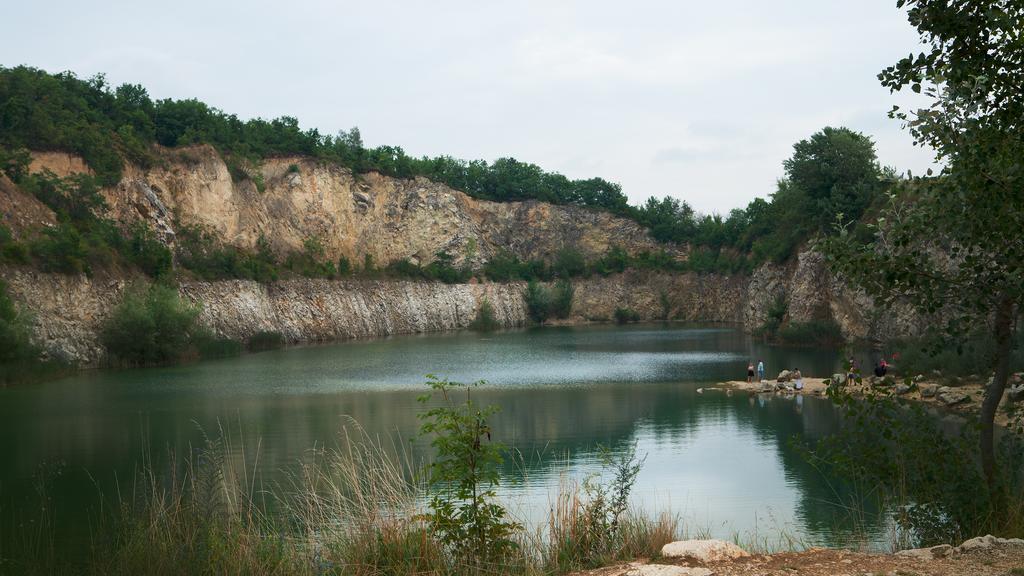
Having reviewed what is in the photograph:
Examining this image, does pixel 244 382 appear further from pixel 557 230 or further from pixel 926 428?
pixel 557 230

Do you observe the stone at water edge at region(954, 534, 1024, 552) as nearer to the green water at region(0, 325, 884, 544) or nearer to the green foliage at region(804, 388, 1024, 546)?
the green foliage at region(804, 388, 1024, 546)

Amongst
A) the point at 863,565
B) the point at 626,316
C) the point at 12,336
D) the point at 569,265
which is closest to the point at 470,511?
the point at 863,565

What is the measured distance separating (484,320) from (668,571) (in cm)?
8264

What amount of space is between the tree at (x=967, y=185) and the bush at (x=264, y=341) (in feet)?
182

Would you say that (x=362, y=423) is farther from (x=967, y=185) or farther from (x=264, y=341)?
(x=264, y=341)

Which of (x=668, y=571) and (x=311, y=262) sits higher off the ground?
(x=311, y=262)

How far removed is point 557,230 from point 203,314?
177ft

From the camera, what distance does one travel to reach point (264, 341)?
203 ft

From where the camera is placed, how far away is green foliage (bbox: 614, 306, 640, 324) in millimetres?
100625

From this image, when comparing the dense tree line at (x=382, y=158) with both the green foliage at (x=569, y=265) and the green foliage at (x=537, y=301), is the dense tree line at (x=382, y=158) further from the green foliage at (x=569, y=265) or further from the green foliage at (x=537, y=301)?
the green foliage at (x=537, y=301)

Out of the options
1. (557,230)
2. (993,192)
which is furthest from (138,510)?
(557,230)

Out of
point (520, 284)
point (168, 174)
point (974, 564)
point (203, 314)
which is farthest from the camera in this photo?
point (520, 284)

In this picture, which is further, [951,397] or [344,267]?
[344,267]

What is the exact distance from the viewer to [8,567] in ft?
36.7
